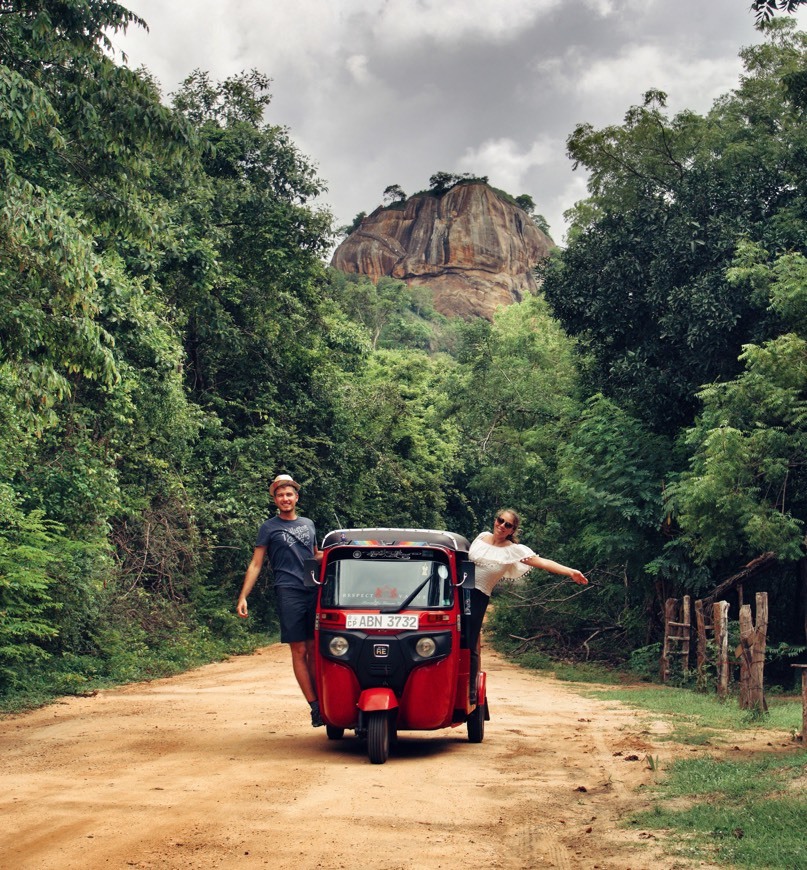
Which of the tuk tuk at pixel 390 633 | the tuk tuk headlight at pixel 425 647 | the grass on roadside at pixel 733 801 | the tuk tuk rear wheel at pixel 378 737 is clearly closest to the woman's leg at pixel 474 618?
the tuk tuk at pixel 390 633

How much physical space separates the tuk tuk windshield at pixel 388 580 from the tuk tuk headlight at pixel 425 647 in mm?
295

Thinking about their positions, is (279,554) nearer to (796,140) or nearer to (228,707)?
(228,707)

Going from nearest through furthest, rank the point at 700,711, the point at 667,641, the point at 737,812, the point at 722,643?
the point at 737,812, the point at 700,711, the point at 722,643, the point at 667,641

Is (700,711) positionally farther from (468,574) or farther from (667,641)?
(468,574)

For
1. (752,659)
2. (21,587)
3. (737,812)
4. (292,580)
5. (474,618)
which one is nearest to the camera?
(737,812)

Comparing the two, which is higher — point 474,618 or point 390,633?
point 474,618

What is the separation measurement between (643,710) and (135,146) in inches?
416

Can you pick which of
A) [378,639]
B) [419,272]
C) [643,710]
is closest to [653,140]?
[643,710]

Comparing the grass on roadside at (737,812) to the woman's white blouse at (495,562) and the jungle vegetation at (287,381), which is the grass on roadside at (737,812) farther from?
the jungle vegetation at (287,381)

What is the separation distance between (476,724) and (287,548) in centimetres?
268

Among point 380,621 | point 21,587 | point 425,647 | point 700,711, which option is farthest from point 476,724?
point 21,587

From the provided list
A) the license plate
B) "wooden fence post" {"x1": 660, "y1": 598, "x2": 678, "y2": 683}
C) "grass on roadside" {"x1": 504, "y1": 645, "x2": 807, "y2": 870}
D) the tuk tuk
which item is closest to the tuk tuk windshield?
the tuk tuk

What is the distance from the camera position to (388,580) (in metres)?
10.1

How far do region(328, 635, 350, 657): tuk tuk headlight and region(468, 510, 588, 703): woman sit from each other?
4.29 feet
